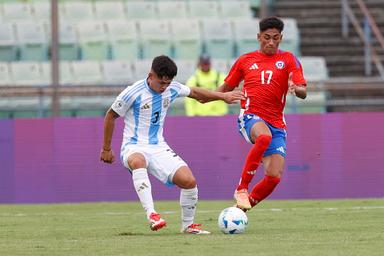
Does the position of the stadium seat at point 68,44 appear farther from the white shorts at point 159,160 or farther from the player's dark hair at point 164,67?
the player's dark hair at point 164,67

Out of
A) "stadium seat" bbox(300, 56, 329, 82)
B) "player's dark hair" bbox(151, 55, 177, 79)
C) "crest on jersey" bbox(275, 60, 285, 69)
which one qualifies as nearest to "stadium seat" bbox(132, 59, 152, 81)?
"stadium seat" bbox(300, 56, 329, 82)

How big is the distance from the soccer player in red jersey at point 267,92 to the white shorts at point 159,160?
3.83 ft

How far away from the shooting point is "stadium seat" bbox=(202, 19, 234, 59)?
75.0 ft

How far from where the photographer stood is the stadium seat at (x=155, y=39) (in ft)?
74.2

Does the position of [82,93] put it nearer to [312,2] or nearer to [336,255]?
[312,2]

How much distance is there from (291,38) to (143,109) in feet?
39.1

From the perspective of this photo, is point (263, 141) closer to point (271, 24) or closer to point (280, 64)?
point (280, 64)

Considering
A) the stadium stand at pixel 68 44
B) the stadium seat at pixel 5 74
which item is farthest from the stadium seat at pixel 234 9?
the stadium seat at pixel 5 74

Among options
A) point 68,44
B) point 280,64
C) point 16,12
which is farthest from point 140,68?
point 280,64

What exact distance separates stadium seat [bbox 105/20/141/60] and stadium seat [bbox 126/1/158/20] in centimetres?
122

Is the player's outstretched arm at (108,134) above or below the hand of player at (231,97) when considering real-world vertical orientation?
below

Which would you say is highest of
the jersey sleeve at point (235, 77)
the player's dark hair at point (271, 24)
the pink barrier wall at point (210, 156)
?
the player's dark hair at point (271, 24)

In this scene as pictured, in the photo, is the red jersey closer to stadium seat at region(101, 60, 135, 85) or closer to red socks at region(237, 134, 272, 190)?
red socks at region(237, 134, 272, 190)

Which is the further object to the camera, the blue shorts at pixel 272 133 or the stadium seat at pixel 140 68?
the stadium seat at pixel 140 68
